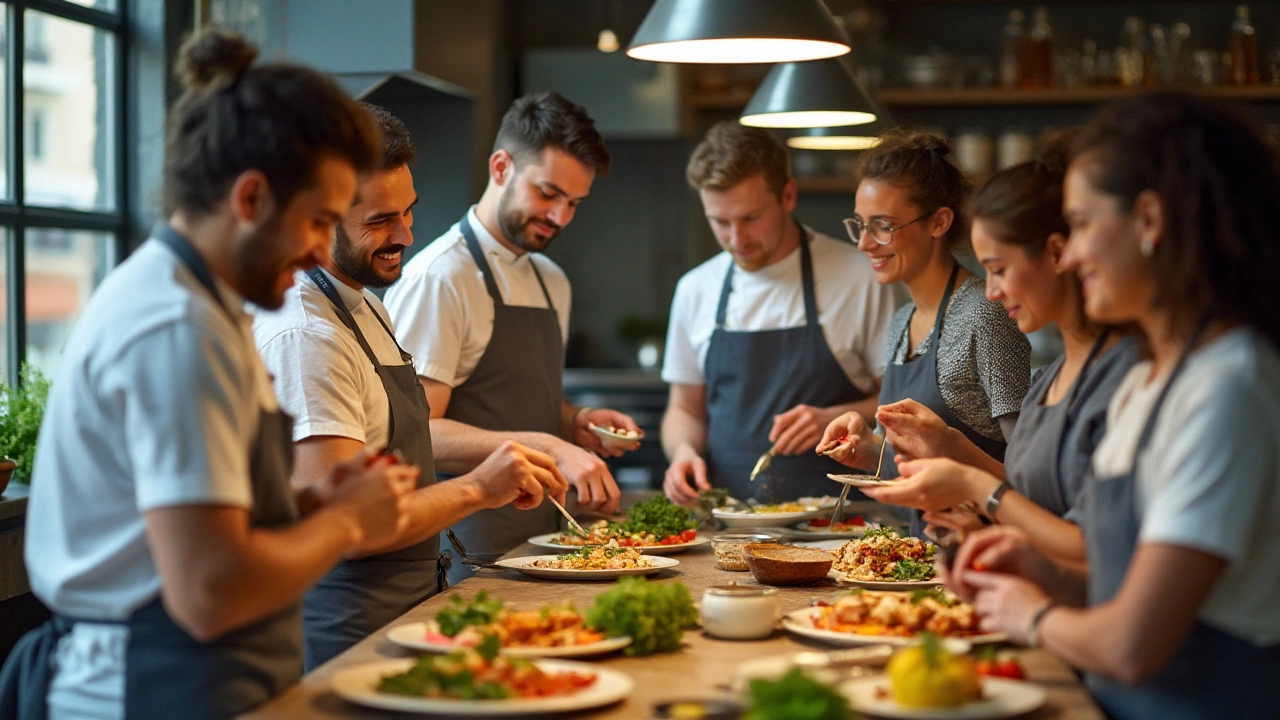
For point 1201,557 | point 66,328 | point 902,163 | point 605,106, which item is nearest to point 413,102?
point 605,106

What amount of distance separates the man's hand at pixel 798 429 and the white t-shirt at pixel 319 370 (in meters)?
1.25

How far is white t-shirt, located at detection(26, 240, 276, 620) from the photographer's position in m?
1.49

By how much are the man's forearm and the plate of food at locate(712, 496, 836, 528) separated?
72 cm

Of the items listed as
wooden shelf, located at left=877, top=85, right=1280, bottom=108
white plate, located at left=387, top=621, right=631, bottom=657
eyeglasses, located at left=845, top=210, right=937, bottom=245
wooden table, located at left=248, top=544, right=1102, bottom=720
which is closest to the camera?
wooden table, located at left=248, top=544, right=1102, bottom=720

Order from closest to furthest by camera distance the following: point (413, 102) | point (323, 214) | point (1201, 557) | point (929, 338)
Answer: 1. point (1201, 557)
2. point (323, 214)
3. point (929, 338)
4. point (413, 102)

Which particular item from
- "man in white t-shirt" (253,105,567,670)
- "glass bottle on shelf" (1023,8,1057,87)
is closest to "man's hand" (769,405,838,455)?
"man in white t-shirt" (253,105,567,670)

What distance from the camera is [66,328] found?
13.2 ft

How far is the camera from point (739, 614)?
6.64 ft

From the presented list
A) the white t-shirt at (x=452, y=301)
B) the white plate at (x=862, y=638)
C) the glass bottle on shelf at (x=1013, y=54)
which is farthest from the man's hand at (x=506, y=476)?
the glass bottle on shelf at (x=1013, y=54)

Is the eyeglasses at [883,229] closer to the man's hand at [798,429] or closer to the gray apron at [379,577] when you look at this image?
the man's hand at [798,429]

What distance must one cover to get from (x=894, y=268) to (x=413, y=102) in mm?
3180

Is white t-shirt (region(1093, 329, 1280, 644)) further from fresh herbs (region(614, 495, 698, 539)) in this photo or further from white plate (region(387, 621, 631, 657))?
fresh herbs (region(614, 495, 698, 539))

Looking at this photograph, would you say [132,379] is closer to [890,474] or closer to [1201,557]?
[1201,557]

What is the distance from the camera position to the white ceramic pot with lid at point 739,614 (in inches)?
79.7
